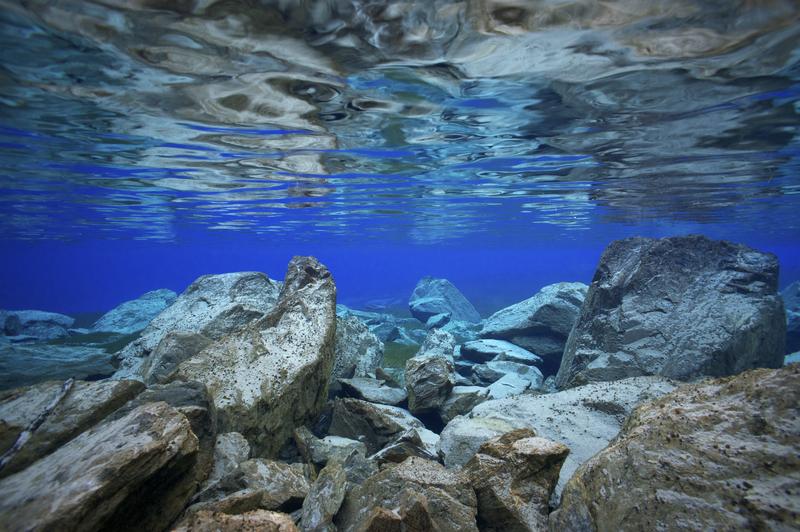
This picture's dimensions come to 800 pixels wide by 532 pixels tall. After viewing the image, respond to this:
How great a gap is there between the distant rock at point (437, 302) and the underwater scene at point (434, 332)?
13.1m

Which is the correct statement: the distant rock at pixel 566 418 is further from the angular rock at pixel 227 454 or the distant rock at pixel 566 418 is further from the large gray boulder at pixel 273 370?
the angular rock at pixel 227 454

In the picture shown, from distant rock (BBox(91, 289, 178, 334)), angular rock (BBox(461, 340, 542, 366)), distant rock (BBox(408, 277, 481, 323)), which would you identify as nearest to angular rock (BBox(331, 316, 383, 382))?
angular rock (BBox(461, 340, 542, 366))

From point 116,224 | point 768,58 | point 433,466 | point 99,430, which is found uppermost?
point 768,58

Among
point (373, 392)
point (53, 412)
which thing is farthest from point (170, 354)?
point (373, 392)

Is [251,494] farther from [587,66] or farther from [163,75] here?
[587,66]

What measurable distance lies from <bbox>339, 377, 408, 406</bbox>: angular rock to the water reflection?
682cm

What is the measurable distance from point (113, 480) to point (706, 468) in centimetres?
450

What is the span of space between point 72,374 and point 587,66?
1459 cm

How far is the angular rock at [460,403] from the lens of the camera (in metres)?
7.78

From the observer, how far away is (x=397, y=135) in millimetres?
12047

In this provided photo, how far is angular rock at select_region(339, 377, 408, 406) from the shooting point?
7.81m

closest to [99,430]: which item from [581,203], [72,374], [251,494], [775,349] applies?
[251,494]

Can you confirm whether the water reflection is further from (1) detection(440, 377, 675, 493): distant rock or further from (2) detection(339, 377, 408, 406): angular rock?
(2) detection(339, 377, 408, 406): angular rock

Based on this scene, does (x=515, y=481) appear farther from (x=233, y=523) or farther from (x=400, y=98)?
(x=400, y=98)
